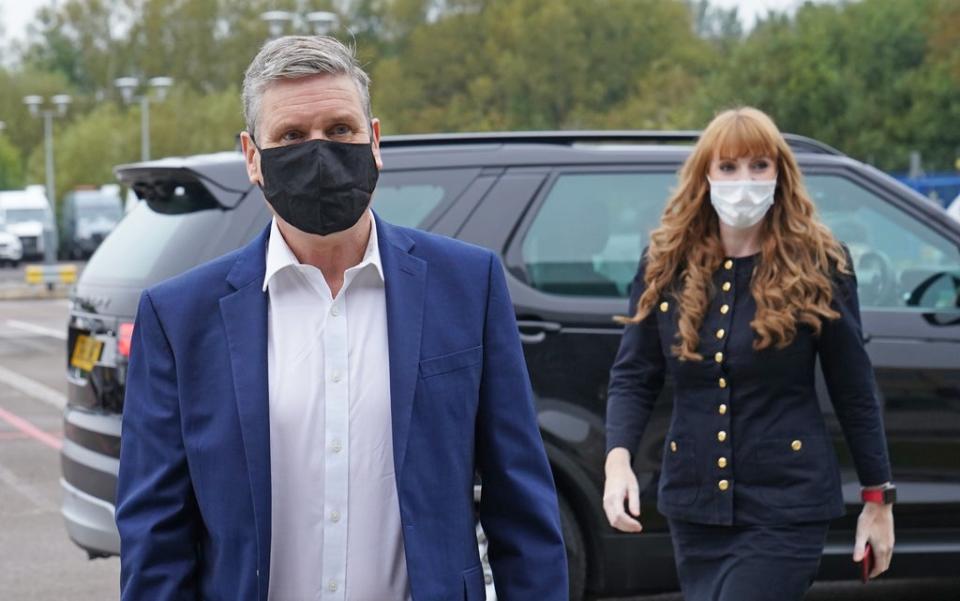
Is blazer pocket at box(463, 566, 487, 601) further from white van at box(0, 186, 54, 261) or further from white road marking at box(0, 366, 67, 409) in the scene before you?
white van at box(0, 186, 54, 261)

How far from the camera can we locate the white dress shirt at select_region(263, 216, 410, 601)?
2434 millimetres

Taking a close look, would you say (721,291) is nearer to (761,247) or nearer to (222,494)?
(761,247)

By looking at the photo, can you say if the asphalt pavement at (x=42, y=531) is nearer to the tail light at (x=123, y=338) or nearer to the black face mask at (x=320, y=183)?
the tail light at (x=123, y=338)

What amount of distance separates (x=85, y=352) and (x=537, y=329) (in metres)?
1.73

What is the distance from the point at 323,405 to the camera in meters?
2.44

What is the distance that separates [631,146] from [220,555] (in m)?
4.01

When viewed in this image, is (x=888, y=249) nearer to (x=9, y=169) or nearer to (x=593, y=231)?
(x=593, y=231)

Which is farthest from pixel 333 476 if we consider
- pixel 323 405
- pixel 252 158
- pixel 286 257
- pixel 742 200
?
pixel 742 200

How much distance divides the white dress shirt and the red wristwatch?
1.79 m

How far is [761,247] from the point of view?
4023mm

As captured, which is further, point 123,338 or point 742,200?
point 123,338

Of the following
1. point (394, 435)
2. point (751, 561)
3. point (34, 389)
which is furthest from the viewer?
point (34, 389)

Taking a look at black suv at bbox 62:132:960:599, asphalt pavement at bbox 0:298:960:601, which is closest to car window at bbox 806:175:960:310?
black suv at bbox 62:132:960:599

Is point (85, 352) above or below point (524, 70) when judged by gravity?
above
